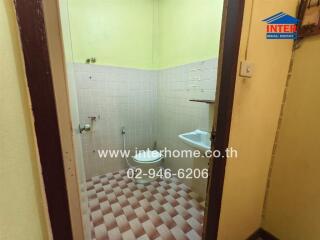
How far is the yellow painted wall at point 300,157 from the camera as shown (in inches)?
39.4

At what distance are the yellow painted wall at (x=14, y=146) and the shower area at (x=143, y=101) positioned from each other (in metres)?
1.14

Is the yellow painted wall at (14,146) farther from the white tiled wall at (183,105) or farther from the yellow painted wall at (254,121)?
the white tiled wall at (183,105)

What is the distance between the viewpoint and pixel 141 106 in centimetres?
249

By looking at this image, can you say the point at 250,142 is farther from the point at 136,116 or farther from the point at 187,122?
the point at 136,116

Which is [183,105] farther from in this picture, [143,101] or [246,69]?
[246,69]

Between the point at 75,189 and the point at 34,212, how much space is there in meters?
0.15

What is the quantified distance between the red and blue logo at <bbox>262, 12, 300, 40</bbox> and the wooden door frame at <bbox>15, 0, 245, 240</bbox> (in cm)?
30

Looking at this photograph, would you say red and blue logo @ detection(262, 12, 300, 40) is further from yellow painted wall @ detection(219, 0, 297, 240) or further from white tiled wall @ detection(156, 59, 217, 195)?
white tiled wall @ detection(156, 59, 217, 195)

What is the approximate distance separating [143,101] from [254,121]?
5.79 ft

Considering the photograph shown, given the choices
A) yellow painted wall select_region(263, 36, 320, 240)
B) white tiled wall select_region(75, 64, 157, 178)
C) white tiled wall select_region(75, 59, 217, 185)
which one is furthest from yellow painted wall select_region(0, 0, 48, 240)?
white tiled wall select_region(75, 64, 157, 178)

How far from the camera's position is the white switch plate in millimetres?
817

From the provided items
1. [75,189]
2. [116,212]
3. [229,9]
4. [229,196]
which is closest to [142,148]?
[116,212]

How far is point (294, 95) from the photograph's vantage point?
1.08 metres

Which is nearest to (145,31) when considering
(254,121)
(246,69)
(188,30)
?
(188,30)
